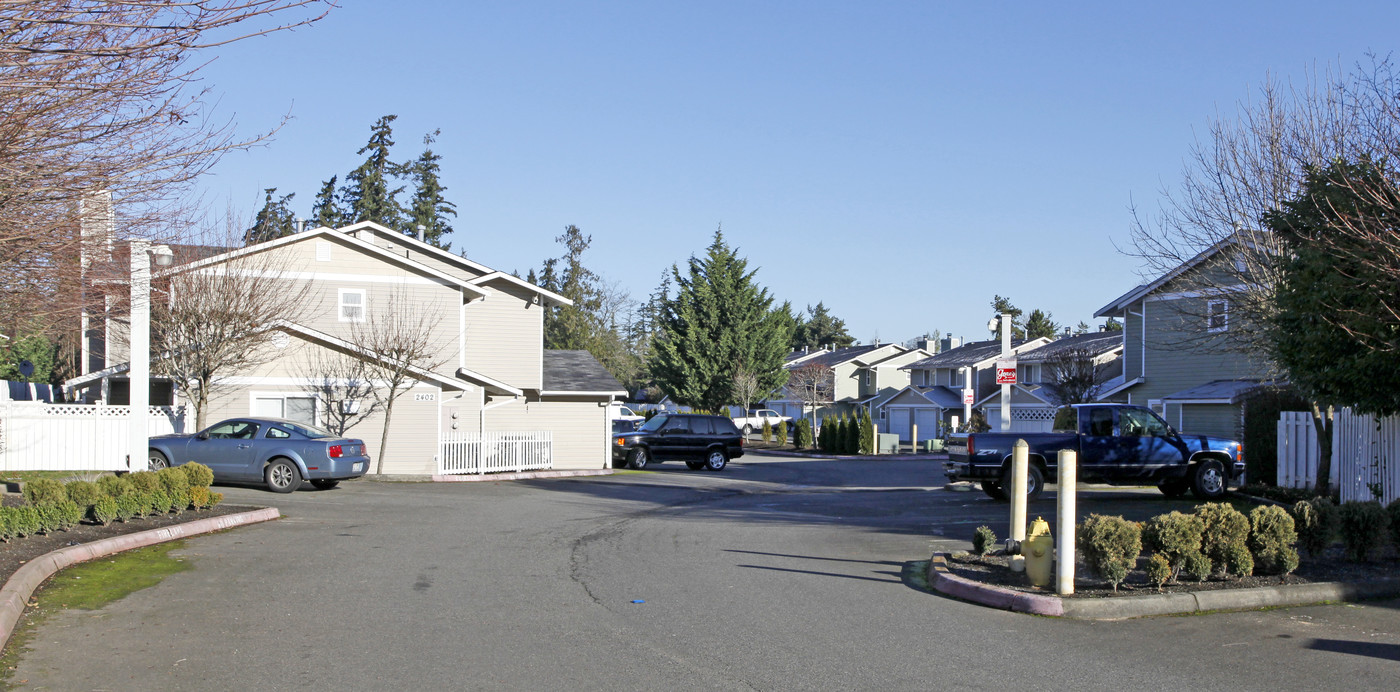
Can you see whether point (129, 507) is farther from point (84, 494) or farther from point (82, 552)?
point (82, 552)

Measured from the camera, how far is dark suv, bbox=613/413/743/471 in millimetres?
34562

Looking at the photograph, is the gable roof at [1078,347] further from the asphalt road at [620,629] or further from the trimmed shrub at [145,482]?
the trimmed shrub at [145,482]

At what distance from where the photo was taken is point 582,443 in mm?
34219

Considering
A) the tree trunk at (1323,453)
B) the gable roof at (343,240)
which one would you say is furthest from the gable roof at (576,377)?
the tree trunk at (1323,453)

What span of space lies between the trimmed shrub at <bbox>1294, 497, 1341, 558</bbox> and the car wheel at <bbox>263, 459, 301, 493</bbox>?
56.4 feet

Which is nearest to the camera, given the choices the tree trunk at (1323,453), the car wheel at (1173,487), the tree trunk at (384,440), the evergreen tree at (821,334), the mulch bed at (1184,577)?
the mulch bed at (1184,577)

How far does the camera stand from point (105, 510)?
13.5 meters

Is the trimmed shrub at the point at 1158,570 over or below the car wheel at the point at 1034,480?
over

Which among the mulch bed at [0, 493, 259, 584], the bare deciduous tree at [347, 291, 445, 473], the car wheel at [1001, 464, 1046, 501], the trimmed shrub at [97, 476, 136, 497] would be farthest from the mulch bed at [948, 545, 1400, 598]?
the bare deciduous tree at [347, 291, 445, 473]

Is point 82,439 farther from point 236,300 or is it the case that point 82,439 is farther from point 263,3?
point 263,3

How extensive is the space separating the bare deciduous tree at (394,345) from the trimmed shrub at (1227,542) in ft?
66.9

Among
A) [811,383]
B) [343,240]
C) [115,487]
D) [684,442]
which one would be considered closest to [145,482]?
[115,487]

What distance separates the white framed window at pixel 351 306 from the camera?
30.8 metres

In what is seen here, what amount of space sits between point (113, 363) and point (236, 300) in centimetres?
485
